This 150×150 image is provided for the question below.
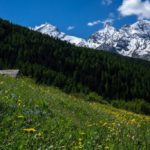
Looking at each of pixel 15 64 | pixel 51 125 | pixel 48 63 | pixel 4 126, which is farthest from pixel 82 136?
pixel 48 63

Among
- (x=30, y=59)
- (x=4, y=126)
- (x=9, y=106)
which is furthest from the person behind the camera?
(x=30, y=59)

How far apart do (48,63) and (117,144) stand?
189 m

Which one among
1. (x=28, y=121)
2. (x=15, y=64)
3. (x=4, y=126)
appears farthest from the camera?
(x=15, y=64)

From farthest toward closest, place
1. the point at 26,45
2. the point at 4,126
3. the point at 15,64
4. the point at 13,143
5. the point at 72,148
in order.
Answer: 1. the point at 26,45
2. the point at 15,64
3. the point at 4,126
4. the point at 72,148
5. the point at 13,143

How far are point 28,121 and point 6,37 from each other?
7453 inches

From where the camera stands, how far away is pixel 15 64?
17162cm

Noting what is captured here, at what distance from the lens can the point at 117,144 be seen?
9891 mm

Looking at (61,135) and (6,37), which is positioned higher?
(6,37)

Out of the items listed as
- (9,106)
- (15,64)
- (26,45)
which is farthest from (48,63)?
(9,106)

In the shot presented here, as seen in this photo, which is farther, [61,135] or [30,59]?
[30,59]

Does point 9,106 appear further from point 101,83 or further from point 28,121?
point 101,83

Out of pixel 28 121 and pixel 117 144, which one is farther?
pixel 28 121

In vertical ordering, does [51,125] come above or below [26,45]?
below

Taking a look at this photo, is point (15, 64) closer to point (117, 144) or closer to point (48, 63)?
point (48, 63)
